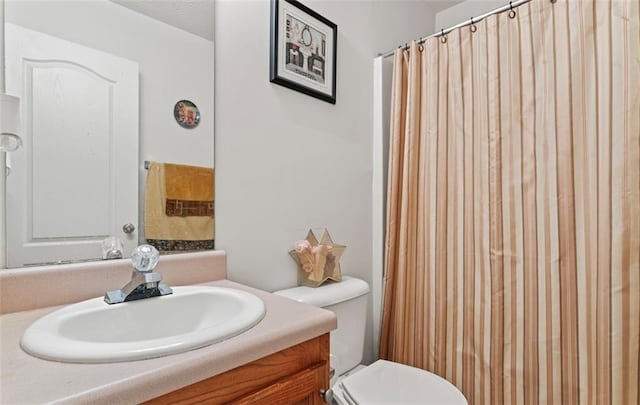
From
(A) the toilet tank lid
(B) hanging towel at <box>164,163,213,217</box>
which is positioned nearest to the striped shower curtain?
(A) the toilet tank lid

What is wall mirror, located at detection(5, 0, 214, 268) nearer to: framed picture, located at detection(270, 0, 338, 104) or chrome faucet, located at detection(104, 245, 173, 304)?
chrome faucet, located at detection(104, 245, 173, 304)

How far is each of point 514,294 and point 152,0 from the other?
62.9 inches

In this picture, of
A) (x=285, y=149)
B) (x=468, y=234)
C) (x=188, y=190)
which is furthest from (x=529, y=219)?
(x=188, y=190)

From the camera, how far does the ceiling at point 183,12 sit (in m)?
0.99

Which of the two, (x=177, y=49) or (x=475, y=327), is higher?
(x=177, y=49)

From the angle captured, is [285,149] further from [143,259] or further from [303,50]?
[143,259]

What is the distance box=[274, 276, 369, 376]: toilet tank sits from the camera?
122 centimetres

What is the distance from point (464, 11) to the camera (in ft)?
6.64

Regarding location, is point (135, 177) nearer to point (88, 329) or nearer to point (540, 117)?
point (88, 329)

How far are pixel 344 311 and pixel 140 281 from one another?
2.51 feet

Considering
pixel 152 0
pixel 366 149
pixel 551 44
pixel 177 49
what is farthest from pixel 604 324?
pixel 152 0

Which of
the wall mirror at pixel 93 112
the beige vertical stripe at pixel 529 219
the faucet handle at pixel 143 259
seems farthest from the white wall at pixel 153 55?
the beige vertical stripe at pixel 529 219

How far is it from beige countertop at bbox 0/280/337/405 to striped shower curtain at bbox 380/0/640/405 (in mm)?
940

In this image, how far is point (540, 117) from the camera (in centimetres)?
118
